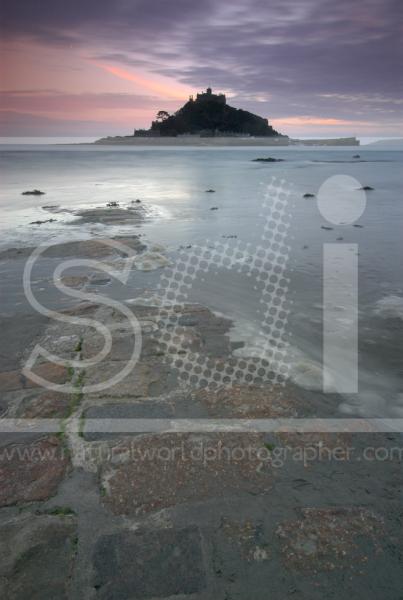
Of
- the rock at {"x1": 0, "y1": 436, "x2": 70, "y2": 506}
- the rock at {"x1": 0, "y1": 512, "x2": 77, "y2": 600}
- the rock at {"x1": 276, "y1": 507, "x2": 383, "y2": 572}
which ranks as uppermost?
the rock at {"x1": 276, "y1": 507, "x2": 383, "y2": 572}

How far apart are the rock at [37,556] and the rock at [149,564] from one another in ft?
0.55

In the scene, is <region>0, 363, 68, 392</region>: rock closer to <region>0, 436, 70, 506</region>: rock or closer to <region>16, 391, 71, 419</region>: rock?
<region>16, 391, 71, 419</region>: rock

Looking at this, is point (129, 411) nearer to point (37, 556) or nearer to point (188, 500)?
point (188, 500)

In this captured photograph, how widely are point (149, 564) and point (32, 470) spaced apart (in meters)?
1.07

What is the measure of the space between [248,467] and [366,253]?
7.14m

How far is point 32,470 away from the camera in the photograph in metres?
2.83

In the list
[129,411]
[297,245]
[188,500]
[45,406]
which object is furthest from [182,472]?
[297,245]

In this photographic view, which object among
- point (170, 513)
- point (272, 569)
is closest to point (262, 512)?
point (272, 569)

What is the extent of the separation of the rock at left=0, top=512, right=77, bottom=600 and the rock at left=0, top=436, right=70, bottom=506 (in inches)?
6.6

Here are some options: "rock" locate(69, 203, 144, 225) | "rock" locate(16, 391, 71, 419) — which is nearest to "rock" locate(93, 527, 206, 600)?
"rock" locate(16, 391, 71, 419)

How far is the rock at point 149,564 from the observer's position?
2.09m

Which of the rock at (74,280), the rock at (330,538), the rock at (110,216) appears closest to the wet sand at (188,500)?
the rock at (330,538)

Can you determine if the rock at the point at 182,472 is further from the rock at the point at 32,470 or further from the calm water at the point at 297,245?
the calm water at the point at 297,245

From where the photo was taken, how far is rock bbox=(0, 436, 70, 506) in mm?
2641
